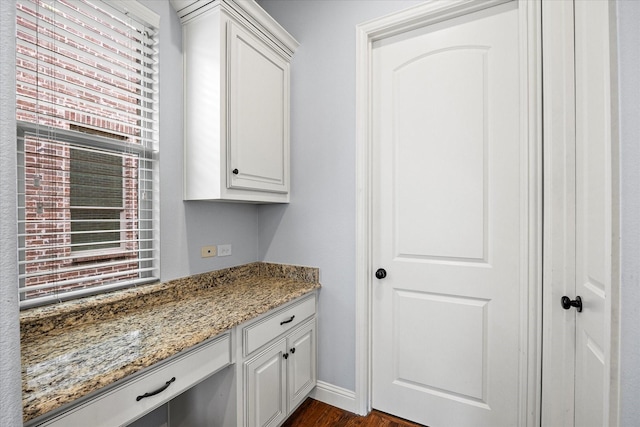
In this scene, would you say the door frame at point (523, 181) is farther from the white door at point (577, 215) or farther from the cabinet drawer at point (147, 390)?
the cabinet drawer at point (147, 390)

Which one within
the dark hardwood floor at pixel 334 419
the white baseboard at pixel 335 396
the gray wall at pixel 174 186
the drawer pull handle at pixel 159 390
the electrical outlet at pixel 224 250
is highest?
the gray wall at pixel 174 186

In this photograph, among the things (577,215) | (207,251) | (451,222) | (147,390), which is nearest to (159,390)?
(147,390)

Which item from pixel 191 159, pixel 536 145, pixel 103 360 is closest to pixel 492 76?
pixel 536 145

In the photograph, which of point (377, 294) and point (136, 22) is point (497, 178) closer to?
point (377, 294)

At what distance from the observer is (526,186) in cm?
145

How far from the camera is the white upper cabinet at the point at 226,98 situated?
1.56m

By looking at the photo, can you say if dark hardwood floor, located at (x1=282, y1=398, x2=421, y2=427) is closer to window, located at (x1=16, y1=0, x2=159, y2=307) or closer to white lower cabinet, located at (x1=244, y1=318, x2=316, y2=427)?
white lower cabinet, located at (x1=244, y1=318, x2=316, y2=427)

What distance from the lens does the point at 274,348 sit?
156 cm

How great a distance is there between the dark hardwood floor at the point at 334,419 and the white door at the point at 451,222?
6 centimetres

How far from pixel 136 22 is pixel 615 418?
7.64 feet

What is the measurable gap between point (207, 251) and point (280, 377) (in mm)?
865

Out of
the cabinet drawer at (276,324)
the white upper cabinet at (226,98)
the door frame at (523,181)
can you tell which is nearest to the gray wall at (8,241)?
the cabinet drawer at (276,324)

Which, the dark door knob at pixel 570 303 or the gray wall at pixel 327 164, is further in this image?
the gray wall at pixel 327 164

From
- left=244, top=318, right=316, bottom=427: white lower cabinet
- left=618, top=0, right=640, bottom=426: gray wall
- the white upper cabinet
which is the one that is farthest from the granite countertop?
left=618, top=0, right=640, bottom=426: gray wall
